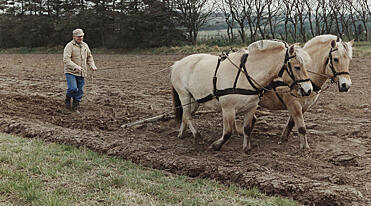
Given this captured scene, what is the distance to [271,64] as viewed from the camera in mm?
6465

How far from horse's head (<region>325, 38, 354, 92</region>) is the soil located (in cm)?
118

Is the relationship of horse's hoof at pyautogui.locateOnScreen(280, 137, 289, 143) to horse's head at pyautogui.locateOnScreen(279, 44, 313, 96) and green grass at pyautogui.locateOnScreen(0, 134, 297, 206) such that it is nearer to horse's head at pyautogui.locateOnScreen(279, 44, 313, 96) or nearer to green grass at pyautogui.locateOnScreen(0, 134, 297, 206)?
horse's head at pyautogui.locateOnScreen(279, 44, 313, 96)

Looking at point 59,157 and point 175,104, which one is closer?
point 59,157

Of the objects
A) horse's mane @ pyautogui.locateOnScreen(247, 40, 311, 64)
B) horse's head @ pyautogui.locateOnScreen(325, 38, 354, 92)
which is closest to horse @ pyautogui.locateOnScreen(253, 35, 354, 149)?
horse's head @ pyautogui.locateOnScreen(325, 38, 354, 92)

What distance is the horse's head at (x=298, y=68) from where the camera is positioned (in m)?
6.08

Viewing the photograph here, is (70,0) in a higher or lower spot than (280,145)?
higher

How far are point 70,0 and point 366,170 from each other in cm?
4505

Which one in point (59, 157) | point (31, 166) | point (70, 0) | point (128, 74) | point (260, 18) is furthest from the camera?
point (70, 0)

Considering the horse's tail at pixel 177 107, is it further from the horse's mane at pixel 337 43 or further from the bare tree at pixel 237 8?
the bare tree at pixel 237 8

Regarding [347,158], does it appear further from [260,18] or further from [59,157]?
[260,18]

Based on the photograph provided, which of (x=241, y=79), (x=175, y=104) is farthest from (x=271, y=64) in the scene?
(x=175, y=104)

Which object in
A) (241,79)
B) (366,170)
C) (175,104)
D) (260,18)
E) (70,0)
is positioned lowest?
(366,170)

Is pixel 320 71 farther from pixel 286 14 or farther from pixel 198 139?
pixel 286 14

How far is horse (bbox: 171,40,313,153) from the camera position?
6.17m
